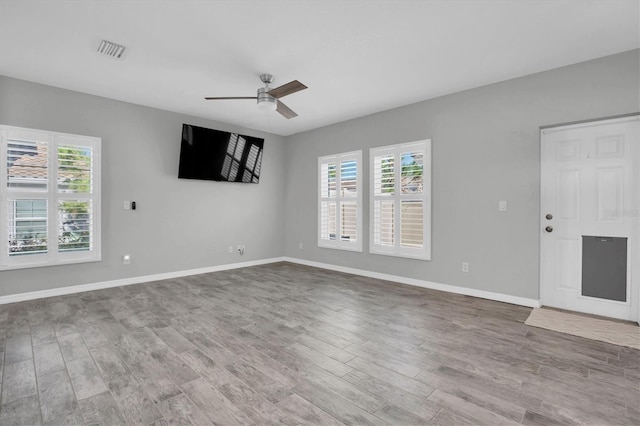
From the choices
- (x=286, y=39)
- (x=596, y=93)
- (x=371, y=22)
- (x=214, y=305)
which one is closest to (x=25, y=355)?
A: (x=214, y=305)

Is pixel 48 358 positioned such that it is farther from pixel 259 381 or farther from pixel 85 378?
pixel 259 381

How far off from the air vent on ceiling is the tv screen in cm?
190

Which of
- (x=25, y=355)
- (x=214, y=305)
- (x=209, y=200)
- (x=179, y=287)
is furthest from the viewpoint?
(x=209, y=200)

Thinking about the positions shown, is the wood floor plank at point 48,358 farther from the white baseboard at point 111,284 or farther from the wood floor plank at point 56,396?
the white baseboard at point 111,284

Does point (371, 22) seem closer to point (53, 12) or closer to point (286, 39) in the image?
point (286, 39)

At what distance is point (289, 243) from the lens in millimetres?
6785

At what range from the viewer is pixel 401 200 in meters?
4.86

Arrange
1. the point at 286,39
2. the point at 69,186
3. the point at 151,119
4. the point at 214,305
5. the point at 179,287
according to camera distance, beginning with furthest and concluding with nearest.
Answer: the point at 151,119
the point at 179,287
the point at 69,186
the point at 214,305
the point at 286,39

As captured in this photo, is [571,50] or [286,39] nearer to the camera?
[286,39]

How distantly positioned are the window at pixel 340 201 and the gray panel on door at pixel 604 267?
3054mm

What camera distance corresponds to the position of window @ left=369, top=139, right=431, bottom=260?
15.0 ft

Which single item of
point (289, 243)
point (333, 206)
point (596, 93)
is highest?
point (596, 93)

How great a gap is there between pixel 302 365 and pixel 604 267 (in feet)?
11.3

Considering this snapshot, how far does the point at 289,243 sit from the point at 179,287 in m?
2.69
